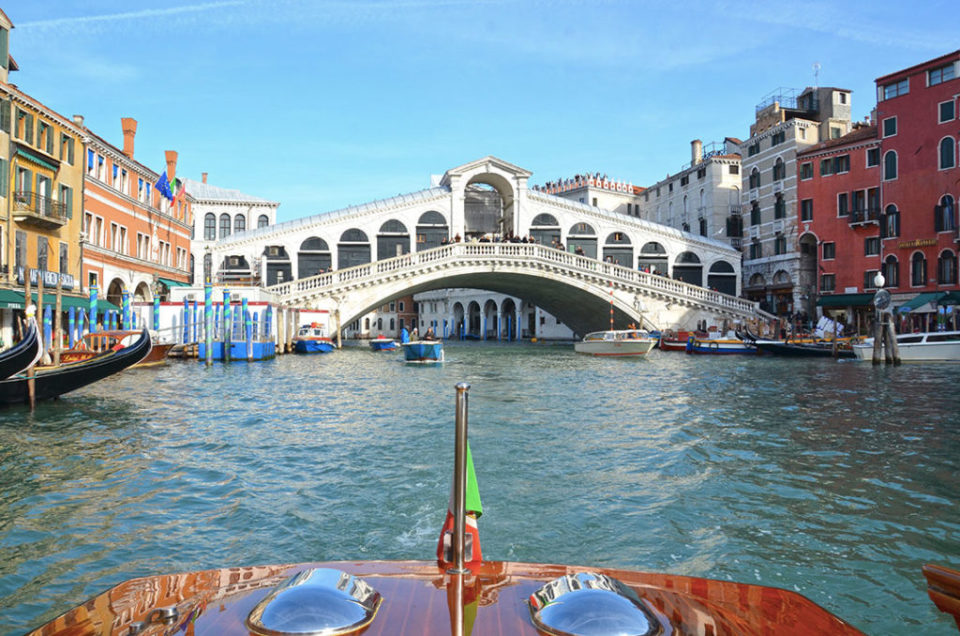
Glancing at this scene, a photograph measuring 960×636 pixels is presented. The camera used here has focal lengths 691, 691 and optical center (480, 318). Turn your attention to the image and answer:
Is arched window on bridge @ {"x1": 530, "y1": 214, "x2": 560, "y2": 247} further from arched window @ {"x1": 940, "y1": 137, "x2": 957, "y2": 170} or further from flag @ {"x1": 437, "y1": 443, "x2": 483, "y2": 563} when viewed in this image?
flag @ {"x1": 437, "y1": 443, "x2": 483, "y2": 563}

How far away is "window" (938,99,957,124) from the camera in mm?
21875

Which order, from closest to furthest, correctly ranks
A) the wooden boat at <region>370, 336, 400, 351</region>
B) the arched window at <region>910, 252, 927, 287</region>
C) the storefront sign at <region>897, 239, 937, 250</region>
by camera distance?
the storefront sign at <region>897, 239, 937, 250</region>
the arched window at <region>910, 252, 927, 287</region>
the wooden boat at <region>370, 336, 400, 351</region>

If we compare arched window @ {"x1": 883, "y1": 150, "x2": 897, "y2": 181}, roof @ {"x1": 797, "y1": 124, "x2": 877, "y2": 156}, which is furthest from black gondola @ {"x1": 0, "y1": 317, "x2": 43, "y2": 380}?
roof @ {"x1": 797, "y1": 124, "x2": 877, "y2": 156}

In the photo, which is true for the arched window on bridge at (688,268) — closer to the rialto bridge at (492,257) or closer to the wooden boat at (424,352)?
the rialto bridge at (492,257)

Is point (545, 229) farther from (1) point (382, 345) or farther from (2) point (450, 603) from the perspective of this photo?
(2) point (450, 603)

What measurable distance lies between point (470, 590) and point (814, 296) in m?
29.7

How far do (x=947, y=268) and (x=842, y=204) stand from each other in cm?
482

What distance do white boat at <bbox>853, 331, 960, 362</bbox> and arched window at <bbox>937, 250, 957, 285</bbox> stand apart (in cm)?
420

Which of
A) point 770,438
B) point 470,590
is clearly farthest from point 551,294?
point 470,590

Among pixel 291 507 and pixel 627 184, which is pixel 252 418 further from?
pixel 627 184

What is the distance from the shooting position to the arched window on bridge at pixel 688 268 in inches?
1247

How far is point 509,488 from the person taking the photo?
17.4 feet

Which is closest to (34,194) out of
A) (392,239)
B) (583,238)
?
(392,239)

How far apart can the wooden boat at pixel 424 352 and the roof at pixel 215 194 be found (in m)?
20.4
